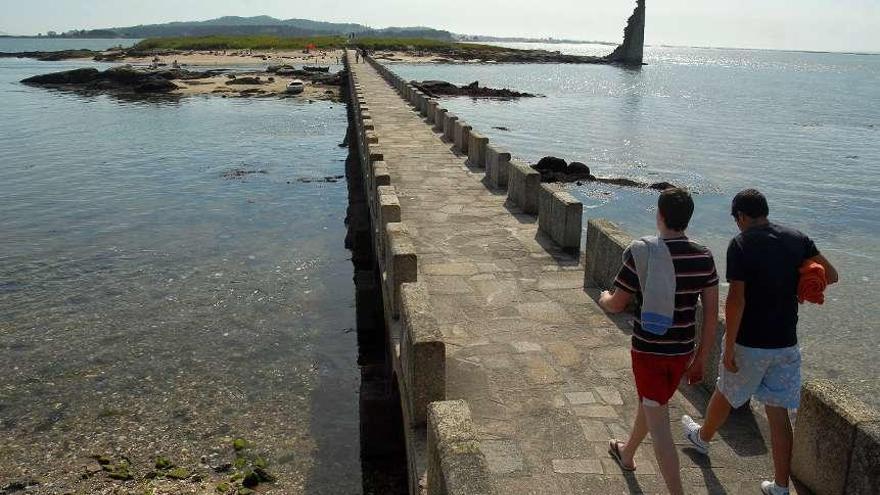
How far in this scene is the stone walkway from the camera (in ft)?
16.5

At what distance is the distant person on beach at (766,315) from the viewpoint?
436 cm

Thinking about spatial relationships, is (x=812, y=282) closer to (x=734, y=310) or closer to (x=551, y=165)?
(x=734, y=310)

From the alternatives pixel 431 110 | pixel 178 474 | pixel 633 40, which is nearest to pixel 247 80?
pixel 431 110

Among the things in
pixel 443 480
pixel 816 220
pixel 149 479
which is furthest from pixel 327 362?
pixel 816 220

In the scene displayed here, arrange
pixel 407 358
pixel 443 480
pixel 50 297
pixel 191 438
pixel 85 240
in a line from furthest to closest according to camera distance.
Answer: pixel 85 240 → pixel 50 297 → pixel 191 438 → pixel 407 358 → pixel 443 480

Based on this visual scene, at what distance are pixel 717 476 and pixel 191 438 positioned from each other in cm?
679

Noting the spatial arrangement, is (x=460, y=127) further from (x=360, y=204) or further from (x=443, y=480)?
(x=443, y=480)

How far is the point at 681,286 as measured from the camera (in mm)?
4340

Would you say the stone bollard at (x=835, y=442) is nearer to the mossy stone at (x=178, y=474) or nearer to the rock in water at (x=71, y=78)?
the mossy stone at (x=178, y=474)

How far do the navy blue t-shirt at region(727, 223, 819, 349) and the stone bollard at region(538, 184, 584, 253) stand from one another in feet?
17.3

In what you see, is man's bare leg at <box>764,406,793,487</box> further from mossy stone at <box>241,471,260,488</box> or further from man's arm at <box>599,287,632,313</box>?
mossy stone at <box>241,471,260,488</box>

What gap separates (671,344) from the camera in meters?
4.42

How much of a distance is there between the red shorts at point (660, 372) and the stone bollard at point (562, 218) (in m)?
5.38

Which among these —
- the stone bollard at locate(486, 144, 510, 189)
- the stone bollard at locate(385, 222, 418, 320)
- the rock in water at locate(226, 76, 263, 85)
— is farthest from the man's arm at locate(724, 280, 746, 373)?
the rock in water at locate(226, 76, 263, 85)
